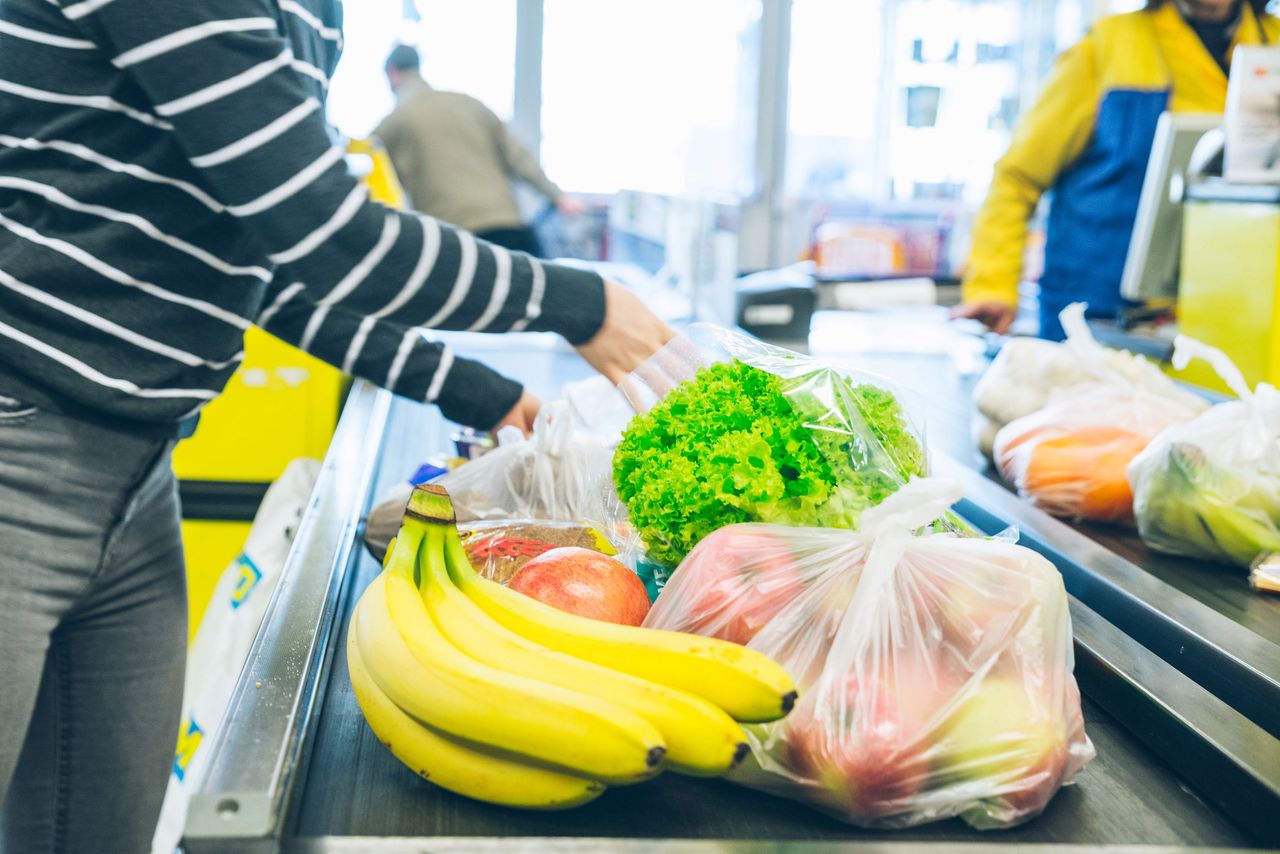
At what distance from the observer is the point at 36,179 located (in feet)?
3.57

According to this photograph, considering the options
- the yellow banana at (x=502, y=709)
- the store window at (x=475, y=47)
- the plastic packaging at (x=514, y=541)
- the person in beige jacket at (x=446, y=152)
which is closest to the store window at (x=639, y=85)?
the store window at (x=475, y=47)

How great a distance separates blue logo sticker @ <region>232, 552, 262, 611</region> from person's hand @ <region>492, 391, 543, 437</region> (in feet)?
2.18

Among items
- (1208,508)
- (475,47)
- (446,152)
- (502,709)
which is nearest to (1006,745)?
(502,709)

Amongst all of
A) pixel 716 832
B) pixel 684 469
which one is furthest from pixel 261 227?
pixel 716 832

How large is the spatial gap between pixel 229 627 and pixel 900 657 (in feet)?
4.98

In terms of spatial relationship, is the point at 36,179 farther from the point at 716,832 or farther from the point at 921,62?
the point at 921,62

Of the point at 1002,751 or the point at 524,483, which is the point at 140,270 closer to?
the point at 524,483

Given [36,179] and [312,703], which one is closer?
[312,703]

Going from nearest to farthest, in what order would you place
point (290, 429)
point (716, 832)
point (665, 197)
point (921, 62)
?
point (716, 832) < point (290, 429) < point (665, 197) < point (921, 62)

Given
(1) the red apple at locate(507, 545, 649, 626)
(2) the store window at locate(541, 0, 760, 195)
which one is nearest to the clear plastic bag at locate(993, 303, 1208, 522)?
(1) the red apple at locate(507, 545, 649, 626)

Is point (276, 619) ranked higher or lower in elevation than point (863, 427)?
lower

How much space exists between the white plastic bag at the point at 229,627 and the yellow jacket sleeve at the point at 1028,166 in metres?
1.88

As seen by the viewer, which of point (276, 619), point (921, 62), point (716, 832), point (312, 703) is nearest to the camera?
point (716, 832)

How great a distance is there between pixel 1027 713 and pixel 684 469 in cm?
30
